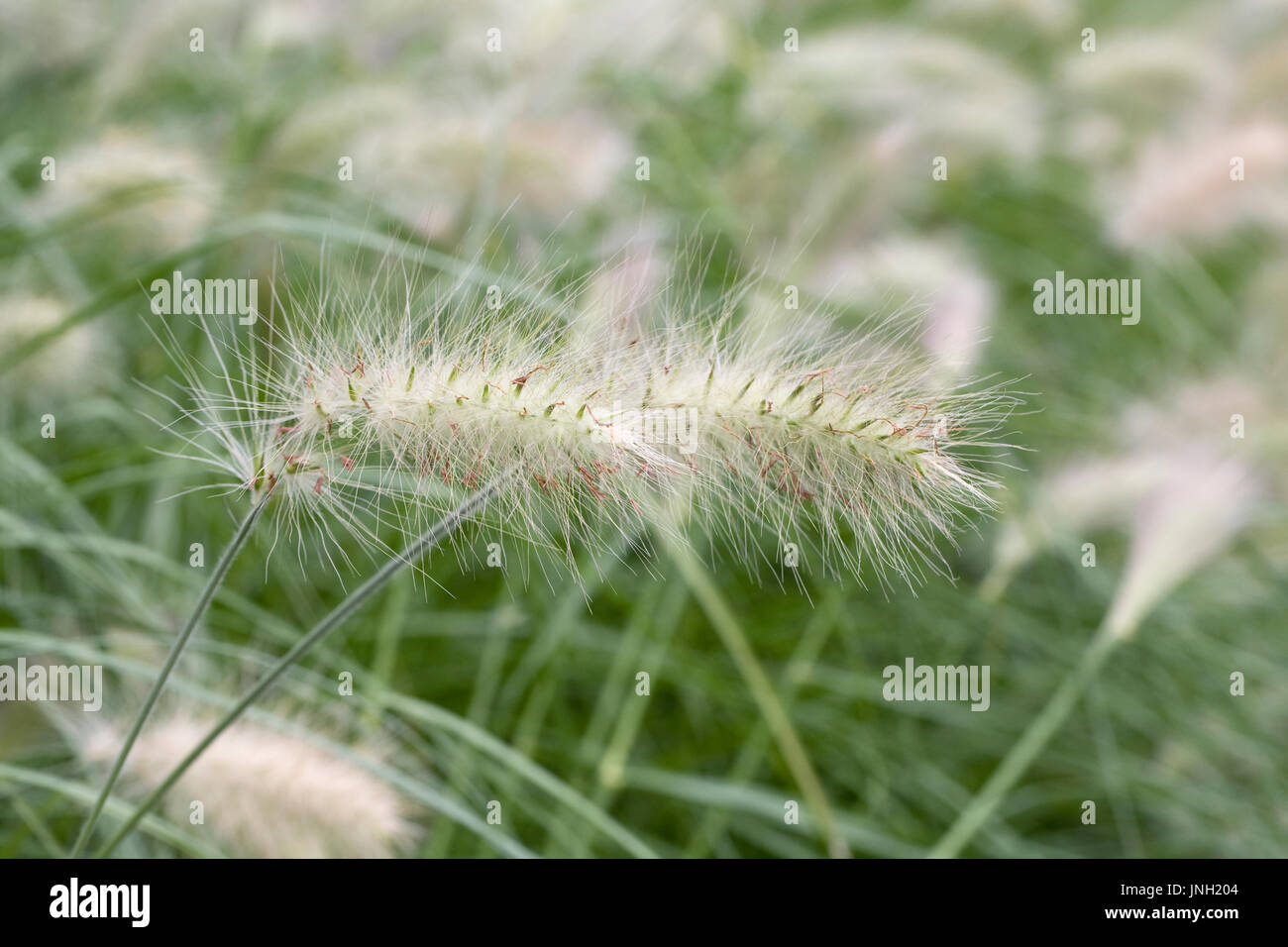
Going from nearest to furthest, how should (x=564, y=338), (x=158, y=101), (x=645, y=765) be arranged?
(x=564, y=338) → (x=645, y=765) → (x=158, y=101)

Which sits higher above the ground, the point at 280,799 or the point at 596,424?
the point at 596,424

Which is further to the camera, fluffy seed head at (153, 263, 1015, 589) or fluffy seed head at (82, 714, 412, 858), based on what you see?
fluffy seed head at (82, 714, 412, 858)

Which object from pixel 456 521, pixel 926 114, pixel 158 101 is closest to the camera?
pixel 456 521

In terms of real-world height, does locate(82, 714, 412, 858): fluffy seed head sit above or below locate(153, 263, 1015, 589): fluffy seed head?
below

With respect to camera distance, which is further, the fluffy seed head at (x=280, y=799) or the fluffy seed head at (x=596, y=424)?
the fluffy seed head at (x=280, y=799)

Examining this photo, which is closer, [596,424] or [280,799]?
[596,424]

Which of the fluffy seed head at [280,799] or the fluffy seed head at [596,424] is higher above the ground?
the fluffy seed head at [596,424]

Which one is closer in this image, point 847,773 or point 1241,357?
point 847,773

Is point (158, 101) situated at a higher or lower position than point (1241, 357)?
higher
